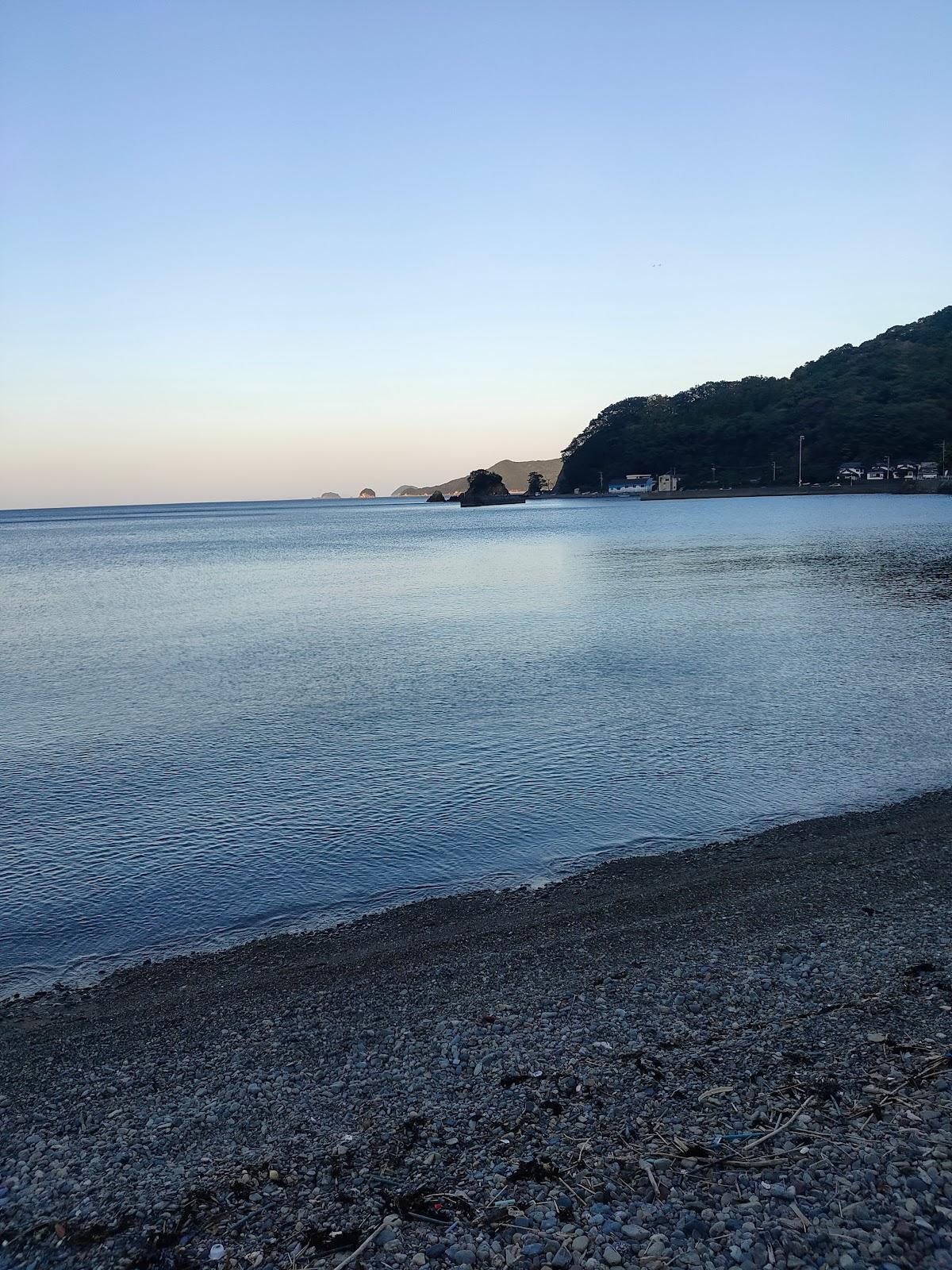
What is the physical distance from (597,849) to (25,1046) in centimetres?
817

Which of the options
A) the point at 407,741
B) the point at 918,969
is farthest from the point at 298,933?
the point at 407,741

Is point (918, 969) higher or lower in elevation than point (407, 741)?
higher

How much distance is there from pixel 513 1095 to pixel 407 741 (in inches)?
532

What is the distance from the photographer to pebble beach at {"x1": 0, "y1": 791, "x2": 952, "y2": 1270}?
214 inches

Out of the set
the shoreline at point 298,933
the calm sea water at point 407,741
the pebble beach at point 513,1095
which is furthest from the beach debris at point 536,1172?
the calm sea water at point 407,741

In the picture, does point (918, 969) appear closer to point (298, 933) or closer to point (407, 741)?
point (298, 933)

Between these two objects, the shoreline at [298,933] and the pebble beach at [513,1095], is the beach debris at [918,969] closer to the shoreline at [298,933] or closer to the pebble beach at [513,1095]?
the pebble beach at [513,1095]

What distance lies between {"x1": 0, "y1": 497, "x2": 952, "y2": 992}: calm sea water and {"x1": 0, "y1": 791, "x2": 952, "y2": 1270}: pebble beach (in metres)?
2.38

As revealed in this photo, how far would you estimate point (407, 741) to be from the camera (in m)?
20.3

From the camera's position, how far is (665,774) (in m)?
17.5

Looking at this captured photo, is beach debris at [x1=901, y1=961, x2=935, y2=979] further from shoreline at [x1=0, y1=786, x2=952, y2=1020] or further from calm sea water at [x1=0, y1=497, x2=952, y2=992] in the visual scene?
calm sea water at [x1=0, y1=497, x2=952, y2=992]

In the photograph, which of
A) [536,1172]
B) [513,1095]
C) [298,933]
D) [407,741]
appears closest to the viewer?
[536,1172]

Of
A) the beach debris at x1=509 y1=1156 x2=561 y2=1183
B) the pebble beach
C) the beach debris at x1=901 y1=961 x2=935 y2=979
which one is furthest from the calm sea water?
the beach debris at x1=509 y1=1156 x2=561 y2=1183

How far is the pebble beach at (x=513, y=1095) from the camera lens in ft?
17.8
